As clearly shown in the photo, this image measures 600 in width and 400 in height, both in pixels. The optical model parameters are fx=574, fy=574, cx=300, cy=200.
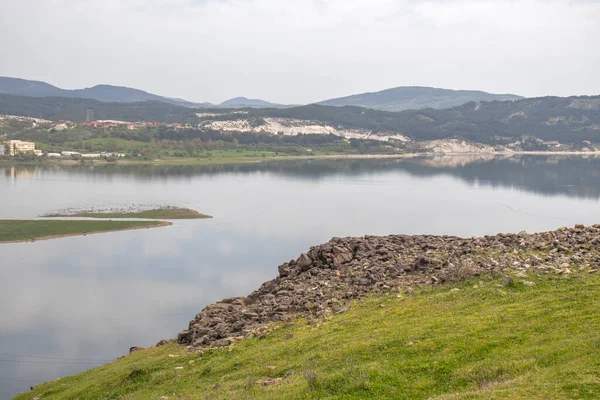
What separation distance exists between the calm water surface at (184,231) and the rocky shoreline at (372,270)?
9066 mm

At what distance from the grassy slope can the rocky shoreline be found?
911 mm

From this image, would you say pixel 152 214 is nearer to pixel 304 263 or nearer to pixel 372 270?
pixel 304 263

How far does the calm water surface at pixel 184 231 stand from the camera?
2759 centimetres

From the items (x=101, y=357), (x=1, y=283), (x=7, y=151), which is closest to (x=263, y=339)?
(x=101, y=357)

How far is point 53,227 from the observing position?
185ft

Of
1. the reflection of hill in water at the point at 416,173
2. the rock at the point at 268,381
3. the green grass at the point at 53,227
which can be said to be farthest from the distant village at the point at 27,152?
the rock at the point at 268,381

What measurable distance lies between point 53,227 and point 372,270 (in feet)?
151

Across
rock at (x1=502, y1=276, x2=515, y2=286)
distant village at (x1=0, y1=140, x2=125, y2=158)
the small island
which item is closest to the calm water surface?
the small island

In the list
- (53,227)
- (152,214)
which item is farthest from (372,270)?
(152,214)

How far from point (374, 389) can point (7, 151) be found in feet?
521

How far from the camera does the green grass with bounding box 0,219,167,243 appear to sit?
53.0m

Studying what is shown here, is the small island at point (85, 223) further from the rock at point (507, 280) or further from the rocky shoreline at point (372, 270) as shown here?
the rock at point (507, 280)

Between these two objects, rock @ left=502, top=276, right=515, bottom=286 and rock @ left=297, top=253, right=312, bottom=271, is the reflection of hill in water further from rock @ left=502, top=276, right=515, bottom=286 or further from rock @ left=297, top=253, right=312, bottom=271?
rock @ left=502, top=276, right=515, bottom=286

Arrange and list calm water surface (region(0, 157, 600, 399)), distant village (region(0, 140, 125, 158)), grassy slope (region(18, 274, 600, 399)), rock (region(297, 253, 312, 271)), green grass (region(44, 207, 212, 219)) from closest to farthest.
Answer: grassy slope (region(18, 274, 600, 399)) → rock (region(297, 253, 312, 271)) → calm water surface (region(0, 157, 600, 399)) → green grass (region(44, 207, 212, 219)) → distant village (region(0, 140, 125, 158))
